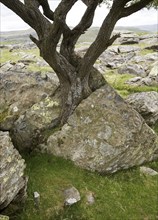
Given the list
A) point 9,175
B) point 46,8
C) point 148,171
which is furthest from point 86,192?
point 46,8

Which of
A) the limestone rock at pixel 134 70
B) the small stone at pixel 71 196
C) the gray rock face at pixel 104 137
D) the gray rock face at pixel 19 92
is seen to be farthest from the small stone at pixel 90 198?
the limestone rock at pixel 134 70

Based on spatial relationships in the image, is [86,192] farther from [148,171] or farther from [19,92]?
[19,92]

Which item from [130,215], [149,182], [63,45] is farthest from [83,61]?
[130,215]

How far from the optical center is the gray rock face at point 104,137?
68.5 ft

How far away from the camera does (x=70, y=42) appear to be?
74.0 ft

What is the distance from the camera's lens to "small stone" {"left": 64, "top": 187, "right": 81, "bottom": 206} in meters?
17.5

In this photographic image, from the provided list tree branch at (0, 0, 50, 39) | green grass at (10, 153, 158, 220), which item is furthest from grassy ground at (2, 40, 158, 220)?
tree branch at (0, 0, 50, 39)

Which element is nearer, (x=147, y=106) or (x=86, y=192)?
(x=86, y=192)

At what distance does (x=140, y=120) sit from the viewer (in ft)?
74.7

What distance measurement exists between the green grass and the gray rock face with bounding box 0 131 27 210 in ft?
5.53

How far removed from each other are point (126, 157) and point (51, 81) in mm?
8845

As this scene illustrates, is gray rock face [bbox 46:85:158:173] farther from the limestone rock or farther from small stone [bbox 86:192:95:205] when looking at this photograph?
the limestone rock

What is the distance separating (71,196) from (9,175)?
14.1 ft

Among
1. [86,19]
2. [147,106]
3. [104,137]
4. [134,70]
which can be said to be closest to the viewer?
[104,137]
